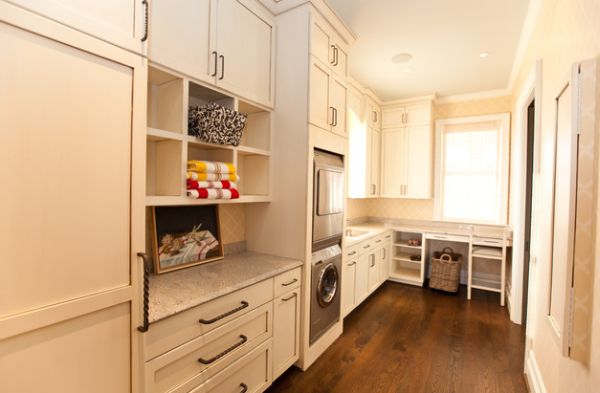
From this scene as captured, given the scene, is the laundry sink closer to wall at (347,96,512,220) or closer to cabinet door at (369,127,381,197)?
wall at (347,96,512,220)

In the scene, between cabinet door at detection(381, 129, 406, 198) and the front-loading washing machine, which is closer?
the front-loading washing machine

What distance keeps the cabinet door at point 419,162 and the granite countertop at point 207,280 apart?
9.35ft

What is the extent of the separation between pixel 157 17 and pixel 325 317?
2380 millimetres

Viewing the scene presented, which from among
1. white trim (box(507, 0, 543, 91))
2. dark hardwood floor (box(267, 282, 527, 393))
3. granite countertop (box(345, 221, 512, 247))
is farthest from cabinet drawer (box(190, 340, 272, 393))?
white trim (box(507, 0, 543, 91))

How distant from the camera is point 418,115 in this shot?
4285 mm

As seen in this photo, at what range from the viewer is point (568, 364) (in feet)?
4.47

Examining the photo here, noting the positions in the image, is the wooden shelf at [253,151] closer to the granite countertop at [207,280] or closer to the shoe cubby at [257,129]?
the shoe cubby at [257,129]

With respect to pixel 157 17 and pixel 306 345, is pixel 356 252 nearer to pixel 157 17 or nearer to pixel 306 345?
pixel 306 345

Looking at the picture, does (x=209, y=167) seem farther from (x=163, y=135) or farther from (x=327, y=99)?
(x=327, y=99)

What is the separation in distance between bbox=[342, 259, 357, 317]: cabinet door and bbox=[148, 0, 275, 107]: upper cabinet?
183cm

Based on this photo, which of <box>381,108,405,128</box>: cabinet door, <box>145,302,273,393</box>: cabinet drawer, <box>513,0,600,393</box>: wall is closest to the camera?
<box>513,0,600,393</box>: wall

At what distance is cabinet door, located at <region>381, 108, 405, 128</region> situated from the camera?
4.41 m

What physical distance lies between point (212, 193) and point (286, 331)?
1119 mm

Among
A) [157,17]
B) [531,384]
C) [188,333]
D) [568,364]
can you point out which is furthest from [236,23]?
[531,384]
